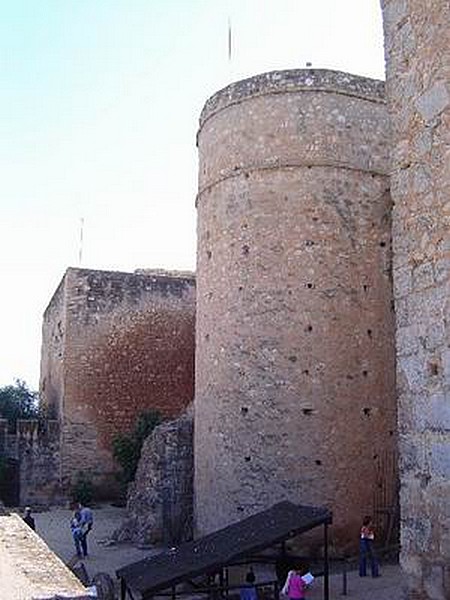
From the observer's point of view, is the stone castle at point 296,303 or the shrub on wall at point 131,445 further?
the shrub on wall at point 131,445

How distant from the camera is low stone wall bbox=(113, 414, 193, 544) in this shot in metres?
13.8

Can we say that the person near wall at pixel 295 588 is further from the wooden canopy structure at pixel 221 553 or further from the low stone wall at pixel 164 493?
the low stone wall at pixel 164 493

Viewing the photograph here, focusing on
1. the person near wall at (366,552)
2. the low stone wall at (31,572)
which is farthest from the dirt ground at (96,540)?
the low stone wall at (31,572)

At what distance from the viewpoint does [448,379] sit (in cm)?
405

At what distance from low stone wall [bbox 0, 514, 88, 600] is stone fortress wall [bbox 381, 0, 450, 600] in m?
1.95

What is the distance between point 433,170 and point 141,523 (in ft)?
36.7

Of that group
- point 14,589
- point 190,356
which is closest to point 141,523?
point 190,356

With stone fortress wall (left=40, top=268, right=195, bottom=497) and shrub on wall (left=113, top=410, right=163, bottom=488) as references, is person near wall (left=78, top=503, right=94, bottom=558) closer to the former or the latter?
shrub on wall (left=113, top=410, right=163, bottom=488)

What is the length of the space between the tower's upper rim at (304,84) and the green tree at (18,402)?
1388 centimetres

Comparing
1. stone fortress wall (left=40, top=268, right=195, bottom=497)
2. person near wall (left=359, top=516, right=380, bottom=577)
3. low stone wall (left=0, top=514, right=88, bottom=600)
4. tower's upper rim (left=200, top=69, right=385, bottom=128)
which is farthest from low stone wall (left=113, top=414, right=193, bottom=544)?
low stone wall (left=0, top=514, right=88, bottom=600)

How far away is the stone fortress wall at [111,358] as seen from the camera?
19828mm

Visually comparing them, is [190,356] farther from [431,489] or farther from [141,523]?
[431,489]

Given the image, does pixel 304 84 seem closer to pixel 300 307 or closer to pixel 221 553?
pixel 300 307

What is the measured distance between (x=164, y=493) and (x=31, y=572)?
965 cm
